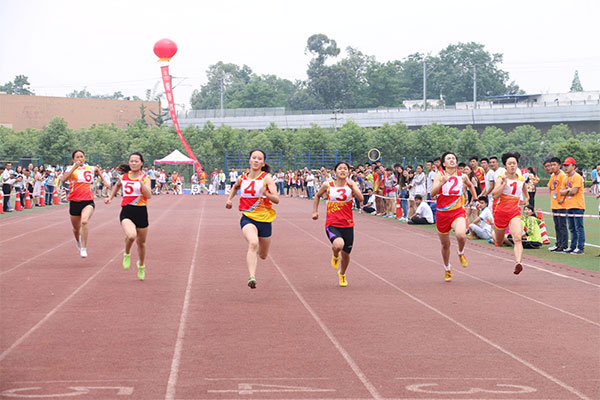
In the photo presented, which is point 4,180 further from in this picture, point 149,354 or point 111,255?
point 149,354

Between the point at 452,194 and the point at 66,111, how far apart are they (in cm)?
9273

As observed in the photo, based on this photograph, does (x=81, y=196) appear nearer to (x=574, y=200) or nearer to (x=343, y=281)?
(x=343, y=281)

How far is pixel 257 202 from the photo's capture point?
10367 mm

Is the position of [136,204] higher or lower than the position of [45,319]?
higher

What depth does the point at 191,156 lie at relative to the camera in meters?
56.1

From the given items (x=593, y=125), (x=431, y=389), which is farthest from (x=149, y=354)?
(x=593, y=125)

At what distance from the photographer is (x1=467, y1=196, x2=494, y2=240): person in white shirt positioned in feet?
60.2

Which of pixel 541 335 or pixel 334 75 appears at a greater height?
pixel 334 75

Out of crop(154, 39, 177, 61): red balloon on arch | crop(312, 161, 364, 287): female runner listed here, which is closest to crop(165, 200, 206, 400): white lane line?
crop(312, 161, 364, 287): female runner

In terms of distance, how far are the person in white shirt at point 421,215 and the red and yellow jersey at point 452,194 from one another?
40.4 feet

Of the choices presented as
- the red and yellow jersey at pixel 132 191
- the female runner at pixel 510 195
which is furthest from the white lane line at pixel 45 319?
the female runner at pixel 510 195

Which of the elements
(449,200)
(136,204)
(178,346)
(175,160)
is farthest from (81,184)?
(175,160)

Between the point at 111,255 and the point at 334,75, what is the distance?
323ft

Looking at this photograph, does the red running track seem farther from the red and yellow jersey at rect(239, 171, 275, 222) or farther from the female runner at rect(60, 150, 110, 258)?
the red and yellow jersey at rect(239, 171, 275, 222)
